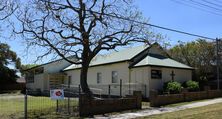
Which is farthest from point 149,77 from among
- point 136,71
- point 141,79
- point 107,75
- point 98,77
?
point 98,77

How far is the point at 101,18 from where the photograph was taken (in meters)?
22.6

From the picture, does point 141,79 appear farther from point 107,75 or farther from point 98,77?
point 98,77

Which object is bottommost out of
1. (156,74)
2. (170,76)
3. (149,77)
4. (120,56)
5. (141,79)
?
(141,79)

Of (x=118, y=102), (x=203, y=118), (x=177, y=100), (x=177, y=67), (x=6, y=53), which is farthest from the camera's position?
(x=6, y=53)

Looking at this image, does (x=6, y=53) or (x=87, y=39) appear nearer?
(x=87, y=39)

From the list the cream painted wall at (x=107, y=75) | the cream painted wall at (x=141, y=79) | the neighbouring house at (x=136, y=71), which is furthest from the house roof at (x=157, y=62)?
the cream painted wall at (x=107, y=75)

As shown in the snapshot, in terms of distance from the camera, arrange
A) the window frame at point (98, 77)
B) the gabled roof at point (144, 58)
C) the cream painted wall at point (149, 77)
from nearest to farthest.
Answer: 1. the cream painted wall at point (149, 77)
2. the gabled roof at point (144, 58)
3. the window frame at point (98, 77)

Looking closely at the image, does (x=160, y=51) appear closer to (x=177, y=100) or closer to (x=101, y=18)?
(x=177, y=100)

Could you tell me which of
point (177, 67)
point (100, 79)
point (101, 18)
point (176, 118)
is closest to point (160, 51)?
point (177, 67)

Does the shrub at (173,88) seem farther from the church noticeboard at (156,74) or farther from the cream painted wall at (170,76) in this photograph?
the church noticeboard at (156,74)

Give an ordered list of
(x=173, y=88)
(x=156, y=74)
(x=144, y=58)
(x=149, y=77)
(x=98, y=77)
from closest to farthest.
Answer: (x=173, y=88), (x=149, y=77), (x=156, y=74), (x=144, y=58), (x=98, y=77)

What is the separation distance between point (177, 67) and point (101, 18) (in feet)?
39.1

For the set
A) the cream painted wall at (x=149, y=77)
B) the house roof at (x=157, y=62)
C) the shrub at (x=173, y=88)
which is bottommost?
the shrub at (x=173, y=88)

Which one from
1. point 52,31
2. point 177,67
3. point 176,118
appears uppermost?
point 52,31
